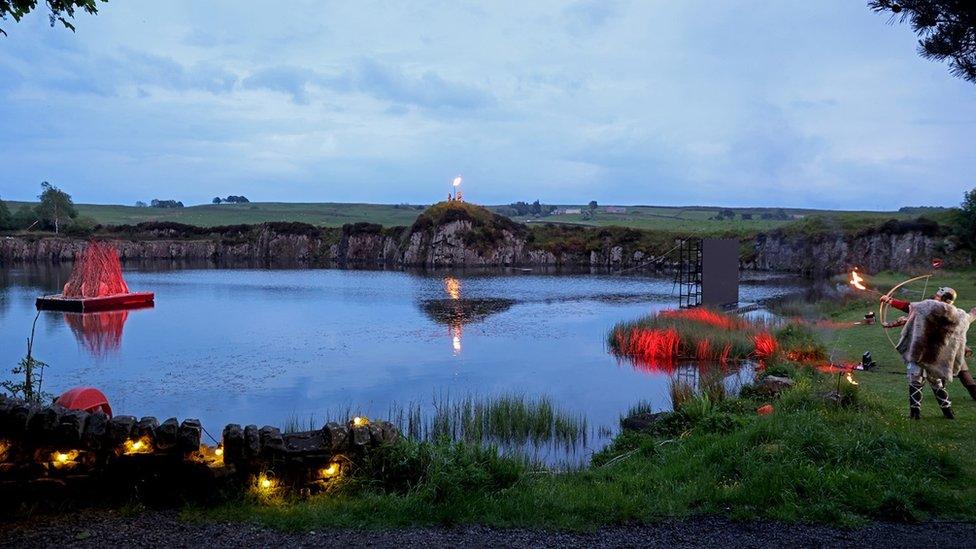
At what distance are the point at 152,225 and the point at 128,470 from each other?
121493mm

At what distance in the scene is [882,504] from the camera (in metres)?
8.00

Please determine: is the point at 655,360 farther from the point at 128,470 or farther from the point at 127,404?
the point at 128,470

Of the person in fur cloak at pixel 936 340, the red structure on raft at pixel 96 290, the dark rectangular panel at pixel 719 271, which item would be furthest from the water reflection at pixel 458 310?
the person in fur cloak at pixel 936 340

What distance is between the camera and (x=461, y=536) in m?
7.57

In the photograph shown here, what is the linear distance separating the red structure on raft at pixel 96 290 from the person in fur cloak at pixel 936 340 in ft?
123

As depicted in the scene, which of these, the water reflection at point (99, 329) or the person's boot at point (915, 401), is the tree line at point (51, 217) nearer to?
the water reflection at point (99, 329)

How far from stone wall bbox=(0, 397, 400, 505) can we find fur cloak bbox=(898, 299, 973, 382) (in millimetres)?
8463

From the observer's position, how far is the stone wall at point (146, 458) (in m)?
8.02

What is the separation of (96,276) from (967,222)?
58660 millimetres

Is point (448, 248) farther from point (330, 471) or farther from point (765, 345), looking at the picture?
point (330, 471)

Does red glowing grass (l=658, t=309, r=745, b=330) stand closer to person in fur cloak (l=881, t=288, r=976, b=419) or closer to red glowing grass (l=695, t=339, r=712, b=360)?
red glowing grass (l=695, t=339, r=712, b=360)

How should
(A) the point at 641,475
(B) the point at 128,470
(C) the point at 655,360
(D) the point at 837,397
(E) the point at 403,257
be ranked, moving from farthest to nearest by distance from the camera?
1. (E) the point at 403,257
2. (C) the point at 655,360
3. (D) the point at 837,397
4. (A) the point at 641,475
5. (B) the point at 128,470

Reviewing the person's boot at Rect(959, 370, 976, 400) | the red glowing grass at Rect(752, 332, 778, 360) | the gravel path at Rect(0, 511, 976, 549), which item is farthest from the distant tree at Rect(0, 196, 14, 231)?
the person's boot at Rect(959, 370, 976, 400)

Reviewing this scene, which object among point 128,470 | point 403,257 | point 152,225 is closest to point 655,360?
point 128,470
